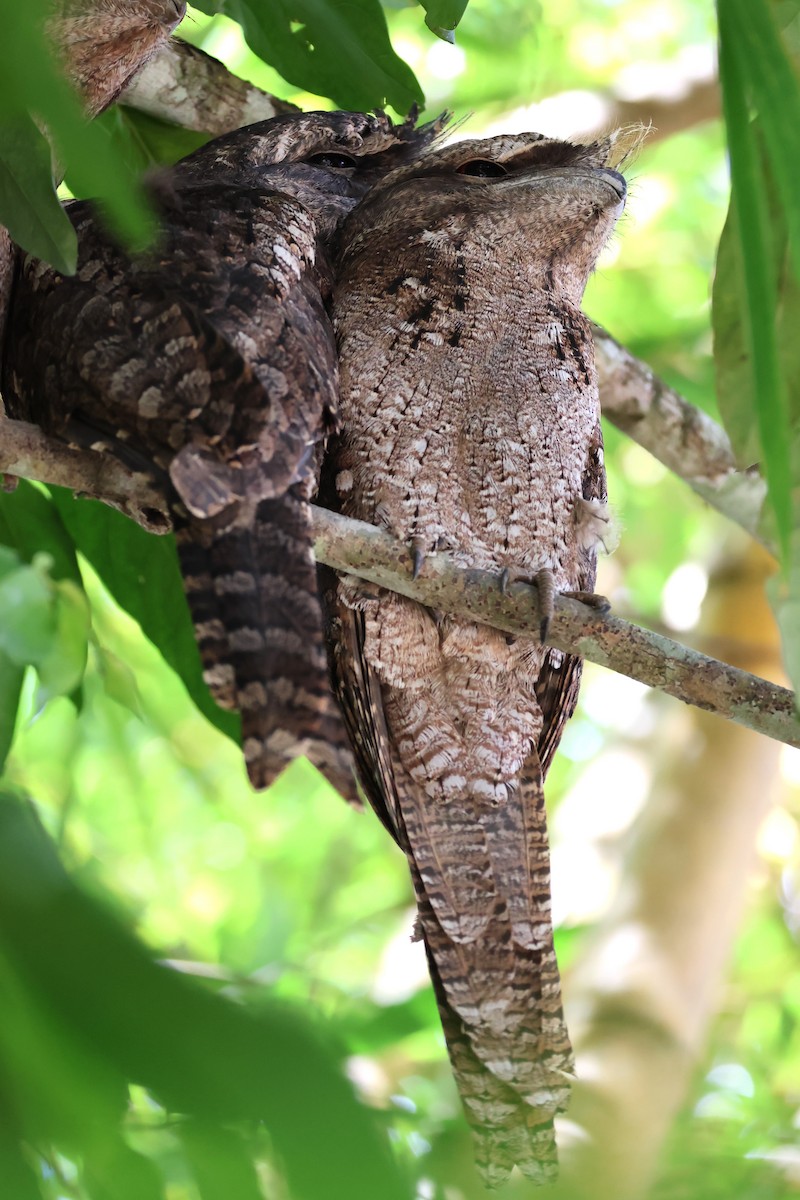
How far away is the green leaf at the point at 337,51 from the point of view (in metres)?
1.50

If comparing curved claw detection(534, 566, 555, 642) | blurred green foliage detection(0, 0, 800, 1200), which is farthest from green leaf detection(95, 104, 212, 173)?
curved claw detection(534, 566, 555, 642)

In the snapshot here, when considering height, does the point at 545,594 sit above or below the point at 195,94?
below

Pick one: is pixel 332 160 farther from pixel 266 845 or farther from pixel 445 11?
pixel 266 845

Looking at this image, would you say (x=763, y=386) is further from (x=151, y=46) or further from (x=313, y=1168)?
(x=151, y=46)

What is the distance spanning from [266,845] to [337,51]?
3.21 m

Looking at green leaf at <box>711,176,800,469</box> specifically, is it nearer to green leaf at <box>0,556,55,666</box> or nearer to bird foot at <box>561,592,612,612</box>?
bird foot at <box>561,592,612,612</box>

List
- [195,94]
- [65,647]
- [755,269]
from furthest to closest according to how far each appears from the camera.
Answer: [195,94]
[65,647]
[755,269]

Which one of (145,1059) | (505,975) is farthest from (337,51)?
(145,1059)

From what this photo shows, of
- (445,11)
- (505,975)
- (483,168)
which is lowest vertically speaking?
(505,975)

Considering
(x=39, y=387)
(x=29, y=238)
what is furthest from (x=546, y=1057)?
(x=29, y=238)

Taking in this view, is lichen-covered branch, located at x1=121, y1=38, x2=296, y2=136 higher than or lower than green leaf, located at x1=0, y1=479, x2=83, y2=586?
higher

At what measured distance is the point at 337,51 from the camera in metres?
1.58

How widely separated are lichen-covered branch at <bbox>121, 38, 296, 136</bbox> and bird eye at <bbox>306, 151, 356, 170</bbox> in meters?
0.20

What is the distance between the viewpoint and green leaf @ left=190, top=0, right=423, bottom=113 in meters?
1.50
